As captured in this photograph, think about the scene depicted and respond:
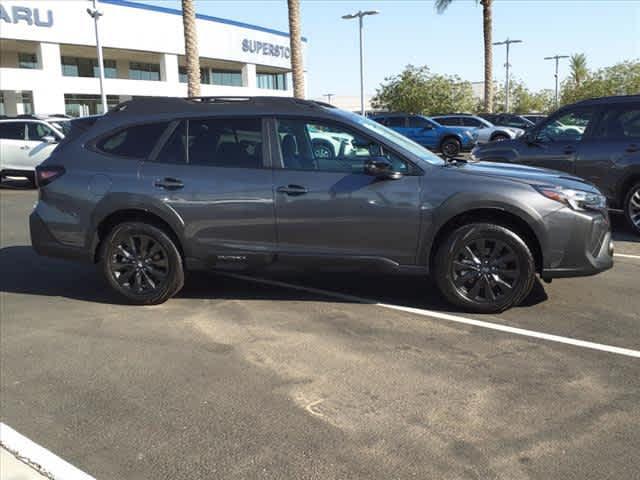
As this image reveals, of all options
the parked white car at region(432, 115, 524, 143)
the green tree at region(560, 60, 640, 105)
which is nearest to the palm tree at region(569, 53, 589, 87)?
the green tree at region(560, 60, 640, 105)

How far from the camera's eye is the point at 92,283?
6609mm

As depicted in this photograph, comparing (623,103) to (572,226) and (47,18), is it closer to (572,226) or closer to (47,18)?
(572,226)

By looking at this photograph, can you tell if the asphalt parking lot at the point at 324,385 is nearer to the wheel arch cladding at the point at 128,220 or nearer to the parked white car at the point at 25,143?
the wheel arch cladding at the point at 128,220

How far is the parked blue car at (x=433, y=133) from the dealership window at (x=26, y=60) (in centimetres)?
2698

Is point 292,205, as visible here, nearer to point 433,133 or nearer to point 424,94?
point 433,133

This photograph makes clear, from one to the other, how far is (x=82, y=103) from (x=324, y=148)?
39.6m

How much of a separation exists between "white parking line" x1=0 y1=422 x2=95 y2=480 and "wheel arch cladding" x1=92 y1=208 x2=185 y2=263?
8.07 ft

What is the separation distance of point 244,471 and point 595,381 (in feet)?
A: 7.40

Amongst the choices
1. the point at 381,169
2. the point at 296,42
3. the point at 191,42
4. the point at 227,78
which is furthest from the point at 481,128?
the point at 227,78

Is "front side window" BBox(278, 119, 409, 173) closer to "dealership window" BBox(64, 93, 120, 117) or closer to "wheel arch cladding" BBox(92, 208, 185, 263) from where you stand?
"wheel arch cladding" BBox(92, 208, 185, 263)

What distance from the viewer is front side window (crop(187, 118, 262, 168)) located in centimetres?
550

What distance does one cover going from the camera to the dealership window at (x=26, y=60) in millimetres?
40344

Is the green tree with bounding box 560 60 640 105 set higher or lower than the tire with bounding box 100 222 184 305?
higher

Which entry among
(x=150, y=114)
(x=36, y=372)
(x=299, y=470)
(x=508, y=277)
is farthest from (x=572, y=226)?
(x=36, y=372)
